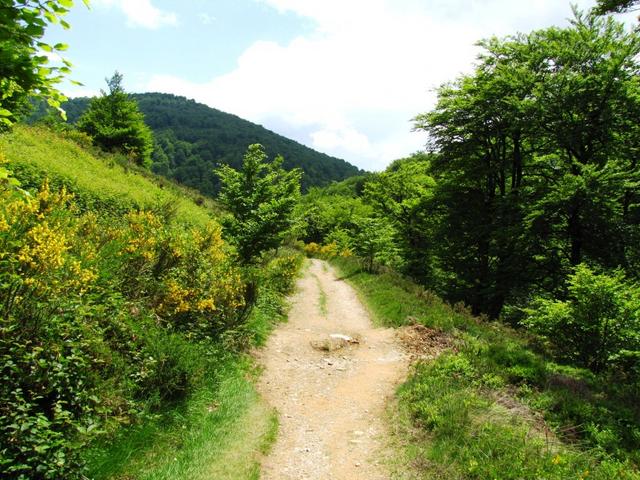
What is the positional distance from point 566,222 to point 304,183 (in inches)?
5201

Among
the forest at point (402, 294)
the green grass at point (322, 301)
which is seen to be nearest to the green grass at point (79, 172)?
the forest at point (402, 294)

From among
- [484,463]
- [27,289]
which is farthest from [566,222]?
[27,289]

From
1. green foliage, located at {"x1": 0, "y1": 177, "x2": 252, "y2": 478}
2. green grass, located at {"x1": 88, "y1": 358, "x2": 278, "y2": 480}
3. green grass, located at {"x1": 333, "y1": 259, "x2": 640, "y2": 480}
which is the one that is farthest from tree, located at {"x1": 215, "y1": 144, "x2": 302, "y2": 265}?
green grass, located at {"x1": 333, "y1": 259, "x2": 640, "y2": 480}

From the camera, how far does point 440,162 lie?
21.3 metres

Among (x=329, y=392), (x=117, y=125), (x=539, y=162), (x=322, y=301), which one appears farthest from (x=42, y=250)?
(x=117, y=125)

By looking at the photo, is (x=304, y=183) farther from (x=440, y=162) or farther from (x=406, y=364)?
(x=406, y=364)

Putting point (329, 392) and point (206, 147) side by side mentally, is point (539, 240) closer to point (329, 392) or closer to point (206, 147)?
point (329, 392)

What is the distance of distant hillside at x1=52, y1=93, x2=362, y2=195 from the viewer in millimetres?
131625

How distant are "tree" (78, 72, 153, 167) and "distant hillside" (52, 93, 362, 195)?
86.6 meters

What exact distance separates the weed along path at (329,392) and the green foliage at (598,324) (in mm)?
4124

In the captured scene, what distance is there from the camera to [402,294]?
53.1ft

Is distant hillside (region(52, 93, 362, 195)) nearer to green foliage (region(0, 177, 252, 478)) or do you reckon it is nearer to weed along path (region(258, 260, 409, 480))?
weed along path (region(258, 260, 409, 480))

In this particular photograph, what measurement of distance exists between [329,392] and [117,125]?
33.2 metres

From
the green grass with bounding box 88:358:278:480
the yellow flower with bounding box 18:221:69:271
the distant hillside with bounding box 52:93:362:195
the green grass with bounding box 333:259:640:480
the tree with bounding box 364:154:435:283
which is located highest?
the distant hillside with bounding box 52:93:362:195
